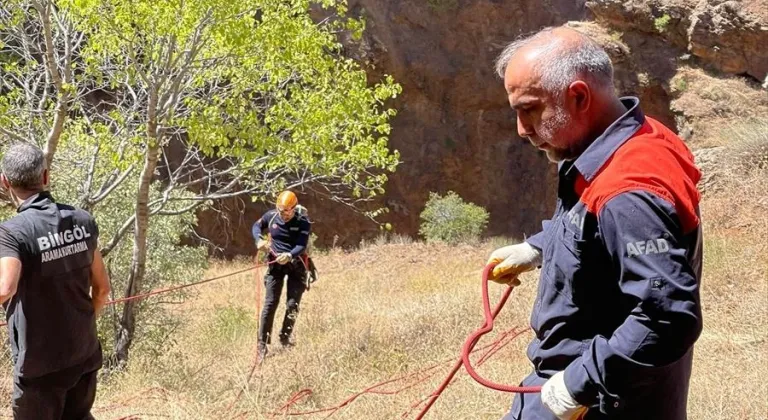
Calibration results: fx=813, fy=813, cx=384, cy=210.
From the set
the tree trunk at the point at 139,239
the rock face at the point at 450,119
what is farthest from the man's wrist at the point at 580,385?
the rock face at the point at 450,119

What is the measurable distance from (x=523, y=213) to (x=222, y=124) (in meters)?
18.4

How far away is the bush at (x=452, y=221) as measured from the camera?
65.8 ft

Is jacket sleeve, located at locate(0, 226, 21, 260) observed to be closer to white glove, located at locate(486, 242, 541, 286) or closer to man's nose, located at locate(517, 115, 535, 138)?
white glove, located at locate(486, 242, 541, 286)

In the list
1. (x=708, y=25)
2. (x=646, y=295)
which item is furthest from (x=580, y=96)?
(x=708, y=25)

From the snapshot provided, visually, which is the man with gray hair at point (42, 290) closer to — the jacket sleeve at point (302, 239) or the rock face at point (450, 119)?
the jacket sleeve at point (302, 239)

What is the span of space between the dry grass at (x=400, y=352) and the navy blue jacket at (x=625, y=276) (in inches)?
88.7

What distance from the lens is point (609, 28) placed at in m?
21.6

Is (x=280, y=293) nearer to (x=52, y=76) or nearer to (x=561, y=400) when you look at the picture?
(x=52, y=76)

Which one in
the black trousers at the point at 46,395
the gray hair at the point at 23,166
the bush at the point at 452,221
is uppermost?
the gray hair at the point at 23,166

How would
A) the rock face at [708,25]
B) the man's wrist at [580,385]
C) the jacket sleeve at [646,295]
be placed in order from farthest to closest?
1. the rock face at [708,25]
2. the man's wrist at [580,385]
3. the jacket sleeve at [646,295]

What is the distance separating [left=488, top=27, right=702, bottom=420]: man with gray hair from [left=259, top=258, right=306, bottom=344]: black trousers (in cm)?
592

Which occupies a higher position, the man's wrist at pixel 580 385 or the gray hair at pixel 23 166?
the gray hair at pixel 23 166

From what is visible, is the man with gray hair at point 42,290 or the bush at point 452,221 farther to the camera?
the bush at point 452,221

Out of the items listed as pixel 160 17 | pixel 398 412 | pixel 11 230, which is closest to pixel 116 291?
pixel 160 17
